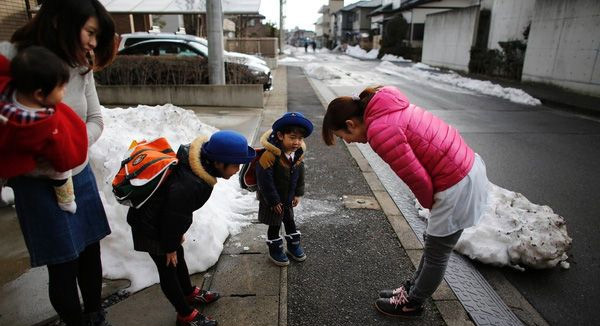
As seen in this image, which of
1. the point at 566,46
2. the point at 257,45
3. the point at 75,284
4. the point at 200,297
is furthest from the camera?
the point at 257,45

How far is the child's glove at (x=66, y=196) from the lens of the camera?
68.9 inches

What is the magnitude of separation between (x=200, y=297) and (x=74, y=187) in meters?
1.08

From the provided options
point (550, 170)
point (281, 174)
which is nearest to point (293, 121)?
point (281, 174)

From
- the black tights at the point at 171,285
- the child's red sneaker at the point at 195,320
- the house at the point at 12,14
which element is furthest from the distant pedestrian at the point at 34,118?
the house at the point at 12,14

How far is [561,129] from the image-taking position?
27.4 feet

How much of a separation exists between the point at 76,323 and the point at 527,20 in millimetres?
20755

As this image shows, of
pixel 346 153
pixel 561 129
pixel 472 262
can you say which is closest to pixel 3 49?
pixel 472 262

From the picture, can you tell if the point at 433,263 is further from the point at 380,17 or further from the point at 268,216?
the point at 380,17

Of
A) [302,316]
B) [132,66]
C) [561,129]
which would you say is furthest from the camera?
[132,66]

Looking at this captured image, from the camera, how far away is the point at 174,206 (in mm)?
1963

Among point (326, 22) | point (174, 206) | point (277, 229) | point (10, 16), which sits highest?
point (326, 22)

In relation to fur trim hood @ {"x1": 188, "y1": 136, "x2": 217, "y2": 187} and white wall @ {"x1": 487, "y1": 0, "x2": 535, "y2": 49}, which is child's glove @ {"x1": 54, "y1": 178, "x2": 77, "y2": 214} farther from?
white wall @ {"x1": 487, "y1": 0, "x2": 535, "y2": 49}

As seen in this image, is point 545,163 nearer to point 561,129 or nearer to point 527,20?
point 561,129

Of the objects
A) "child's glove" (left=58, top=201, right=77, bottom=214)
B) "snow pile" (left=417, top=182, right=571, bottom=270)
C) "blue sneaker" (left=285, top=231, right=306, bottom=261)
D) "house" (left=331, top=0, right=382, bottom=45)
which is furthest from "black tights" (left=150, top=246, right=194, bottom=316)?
"house" (left=331, top=0, right=382, bottom=45)
